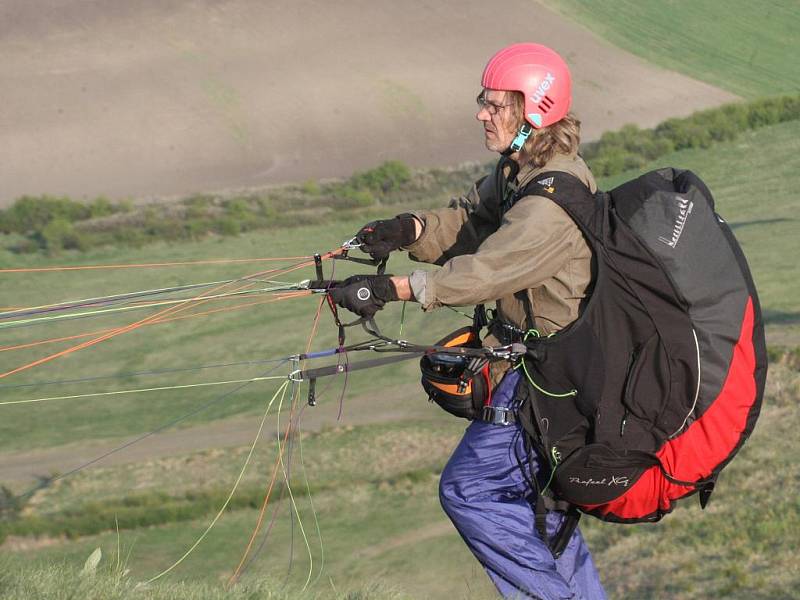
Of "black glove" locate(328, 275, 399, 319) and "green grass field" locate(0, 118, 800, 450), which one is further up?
"black glove" locate(328, 275, 399, 319)

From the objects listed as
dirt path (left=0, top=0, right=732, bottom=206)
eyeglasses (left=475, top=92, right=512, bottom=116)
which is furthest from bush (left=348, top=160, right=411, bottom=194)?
eyeglasses (left=475, top=92, right=512, bottom=116)

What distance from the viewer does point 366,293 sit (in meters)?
4.32

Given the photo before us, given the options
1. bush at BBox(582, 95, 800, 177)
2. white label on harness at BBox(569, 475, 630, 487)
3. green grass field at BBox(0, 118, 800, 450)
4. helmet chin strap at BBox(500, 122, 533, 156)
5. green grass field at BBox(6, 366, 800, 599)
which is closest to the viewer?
white label on harness at BBox(569, 475, 630, 487)

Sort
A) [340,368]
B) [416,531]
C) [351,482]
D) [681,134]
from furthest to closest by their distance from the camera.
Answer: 1. [681,134]
2. [351,482]
3. [416,531]
4. [340,368]

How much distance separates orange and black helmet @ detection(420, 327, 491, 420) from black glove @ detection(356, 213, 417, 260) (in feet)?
1.72

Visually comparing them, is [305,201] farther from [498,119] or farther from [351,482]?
[498,119]

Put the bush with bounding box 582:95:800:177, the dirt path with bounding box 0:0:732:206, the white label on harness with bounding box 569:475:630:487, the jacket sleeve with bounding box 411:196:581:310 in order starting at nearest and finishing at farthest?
the jacket sleeve with bounding box 411:196:581:310 < the white label on harness with bounding box 569:475:630:487 < the bush with bounding box 582:95:800:177 < the dirt path with bounding box 0:0:732:206

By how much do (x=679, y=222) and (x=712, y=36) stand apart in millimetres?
29027

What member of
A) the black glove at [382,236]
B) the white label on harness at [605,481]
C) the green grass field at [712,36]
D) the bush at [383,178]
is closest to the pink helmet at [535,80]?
the black glove at [382,236]

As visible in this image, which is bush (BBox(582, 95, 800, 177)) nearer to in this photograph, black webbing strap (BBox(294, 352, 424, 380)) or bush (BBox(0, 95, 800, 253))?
bush (BBox(0, 95, 800, 253))

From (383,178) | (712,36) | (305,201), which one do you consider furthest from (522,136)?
(712,36)

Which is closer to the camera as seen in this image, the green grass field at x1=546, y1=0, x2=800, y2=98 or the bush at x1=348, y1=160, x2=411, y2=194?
the bush at x1=348, y1=160, x2=411, y2=194

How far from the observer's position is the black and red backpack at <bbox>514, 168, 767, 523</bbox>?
4332 millimetres

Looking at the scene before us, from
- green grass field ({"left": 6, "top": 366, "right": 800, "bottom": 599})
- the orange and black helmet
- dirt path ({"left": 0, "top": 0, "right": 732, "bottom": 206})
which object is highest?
dirt path ({"left": 0, "top": 0, "right": 732, "bottom": 206})
